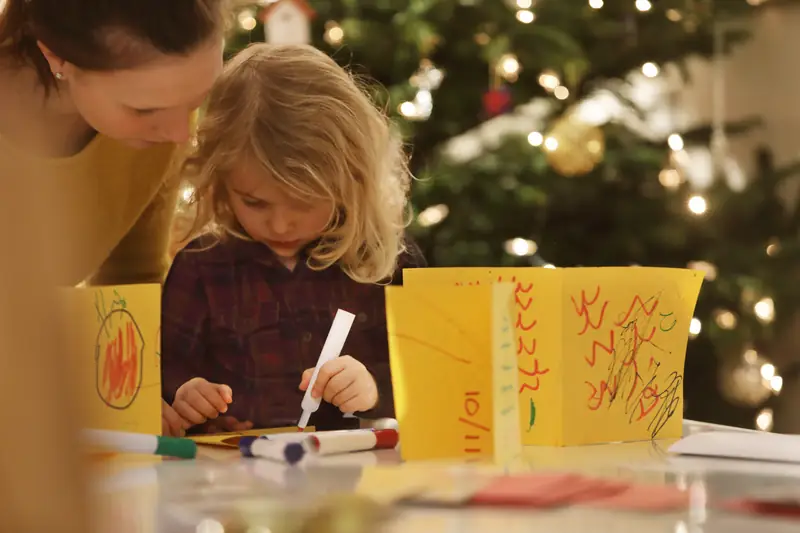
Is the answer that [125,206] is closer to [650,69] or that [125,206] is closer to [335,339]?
[335,339]

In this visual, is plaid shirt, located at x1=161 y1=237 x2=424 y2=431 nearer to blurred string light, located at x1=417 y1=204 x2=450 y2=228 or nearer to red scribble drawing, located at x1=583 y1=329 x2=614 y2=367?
red scribble drawing, located at x1=583 y1=329 x2=614 y2=367

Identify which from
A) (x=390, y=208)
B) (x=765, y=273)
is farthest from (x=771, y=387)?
(x=390, y=208)

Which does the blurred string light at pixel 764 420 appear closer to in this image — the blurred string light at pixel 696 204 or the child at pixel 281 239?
the blurred string light at pixel 696 204

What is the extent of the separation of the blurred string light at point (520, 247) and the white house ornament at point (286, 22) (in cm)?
87

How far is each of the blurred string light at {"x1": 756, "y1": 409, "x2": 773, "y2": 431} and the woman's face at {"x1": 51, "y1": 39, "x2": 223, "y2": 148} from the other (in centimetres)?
208

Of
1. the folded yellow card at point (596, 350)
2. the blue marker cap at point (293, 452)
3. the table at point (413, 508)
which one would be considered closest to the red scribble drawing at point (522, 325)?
the folded yellow card at point (596, 350)

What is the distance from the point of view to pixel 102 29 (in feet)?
3.36

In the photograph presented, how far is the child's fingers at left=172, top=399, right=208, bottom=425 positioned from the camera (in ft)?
3.29

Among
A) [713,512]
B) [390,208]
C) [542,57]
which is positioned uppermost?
[542,57]

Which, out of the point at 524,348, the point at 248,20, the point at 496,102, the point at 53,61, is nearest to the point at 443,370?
the point at 524,348

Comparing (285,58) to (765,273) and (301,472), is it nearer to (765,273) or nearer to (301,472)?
(301,472)

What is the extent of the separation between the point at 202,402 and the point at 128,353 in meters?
0.20

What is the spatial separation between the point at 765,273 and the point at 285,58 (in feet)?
5.91

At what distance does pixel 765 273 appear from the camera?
257 cm
